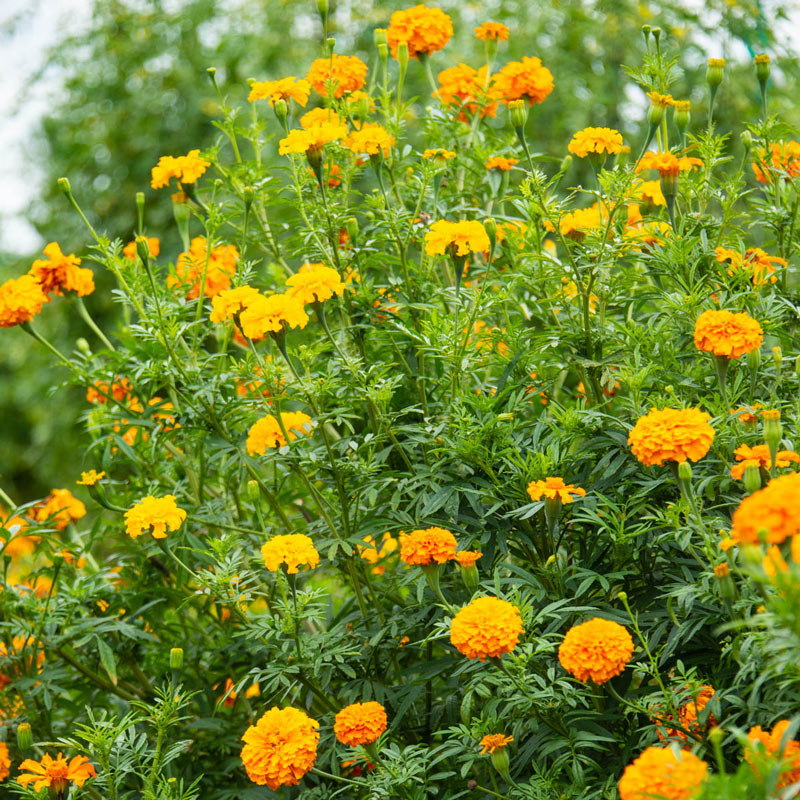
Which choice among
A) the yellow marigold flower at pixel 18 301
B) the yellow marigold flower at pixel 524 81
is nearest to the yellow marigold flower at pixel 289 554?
the yellow marigold flower at pixel 18 301

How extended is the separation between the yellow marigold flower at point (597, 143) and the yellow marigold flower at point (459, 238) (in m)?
0.24

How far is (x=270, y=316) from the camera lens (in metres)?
1.60

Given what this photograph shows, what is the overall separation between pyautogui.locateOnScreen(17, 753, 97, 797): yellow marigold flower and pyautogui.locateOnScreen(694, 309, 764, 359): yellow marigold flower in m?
1.30

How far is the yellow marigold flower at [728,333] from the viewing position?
55.4 inches

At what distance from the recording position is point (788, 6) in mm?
3857

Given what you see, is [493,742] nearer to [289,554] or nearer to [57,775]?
[289,554]

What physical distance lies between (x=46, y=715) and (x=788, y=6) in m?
3.84

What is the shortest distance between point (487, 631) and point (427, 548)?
23 centimetres

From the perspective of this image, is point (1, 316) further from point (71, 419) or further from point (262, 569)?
point (71, 419)

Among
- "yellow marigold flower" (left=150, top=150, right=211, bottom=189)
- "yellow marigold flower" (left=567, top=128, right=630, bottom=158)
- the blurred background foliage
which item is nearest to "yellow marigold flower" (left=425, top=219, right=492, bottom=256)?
"yellow marigold flower" (left=567, top=128, right=630, bottom=158)

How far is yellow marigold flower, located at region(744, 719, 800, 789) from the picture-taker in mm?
973

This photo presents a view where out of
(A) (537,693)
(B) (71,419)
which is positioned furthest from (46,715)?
(B) (71,419)

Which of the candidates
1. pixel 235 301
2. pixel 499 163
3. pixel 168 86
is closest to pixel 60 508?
pixel 235 301

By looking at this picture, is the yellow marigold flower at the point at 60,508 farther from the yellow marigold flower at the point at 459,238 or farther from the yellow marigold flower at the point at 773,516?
the yellow marigold flower at the point at 773,516
